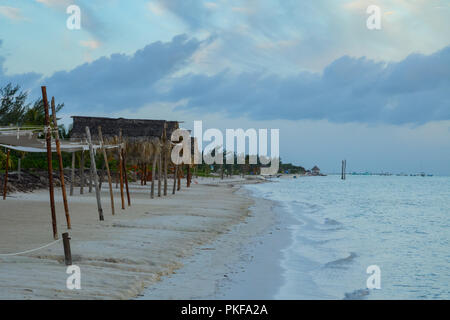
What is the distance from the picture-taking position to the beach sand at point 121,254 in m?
4.56

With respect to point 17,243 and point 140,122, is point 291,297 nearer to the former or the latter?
point 17,243

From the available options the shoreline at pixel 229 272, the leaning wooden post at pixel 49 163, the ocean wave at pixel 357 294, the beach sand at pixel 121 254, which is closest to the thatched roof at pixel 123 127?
the beach sand at pixel 121 254

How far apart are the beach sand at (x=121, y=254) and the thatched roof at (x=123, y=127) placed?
29.2 ft

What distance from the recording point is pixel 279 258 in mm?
7145

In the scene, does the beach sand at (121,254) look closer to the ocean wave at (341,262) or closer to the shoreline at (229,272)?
the shoreline at (229,272)

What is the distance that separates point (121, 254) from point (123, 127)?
1507 cm

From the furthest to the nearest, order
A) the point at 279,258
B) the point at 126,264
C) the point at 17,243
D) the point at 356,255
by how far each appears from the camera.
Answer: the point at 356,255 → the point at 279,258 → the point at 17,243 → the point at 126,264

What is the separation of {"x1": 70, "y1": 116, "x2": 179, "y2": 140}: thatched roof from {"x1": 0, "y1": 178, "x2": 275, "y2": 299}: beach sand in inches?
351

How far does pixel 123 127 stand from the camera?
2055 cm

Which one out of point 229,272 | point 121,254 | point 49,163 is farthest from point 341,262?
point 49,163

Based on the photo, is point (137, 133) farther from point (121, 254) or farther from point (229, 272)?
point (229, 272)

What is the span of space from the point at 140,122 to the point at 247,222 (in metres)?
10.2

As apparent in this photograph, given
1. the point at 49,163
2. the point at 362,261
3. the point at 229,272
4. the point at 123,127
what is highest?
the point at 123,127
